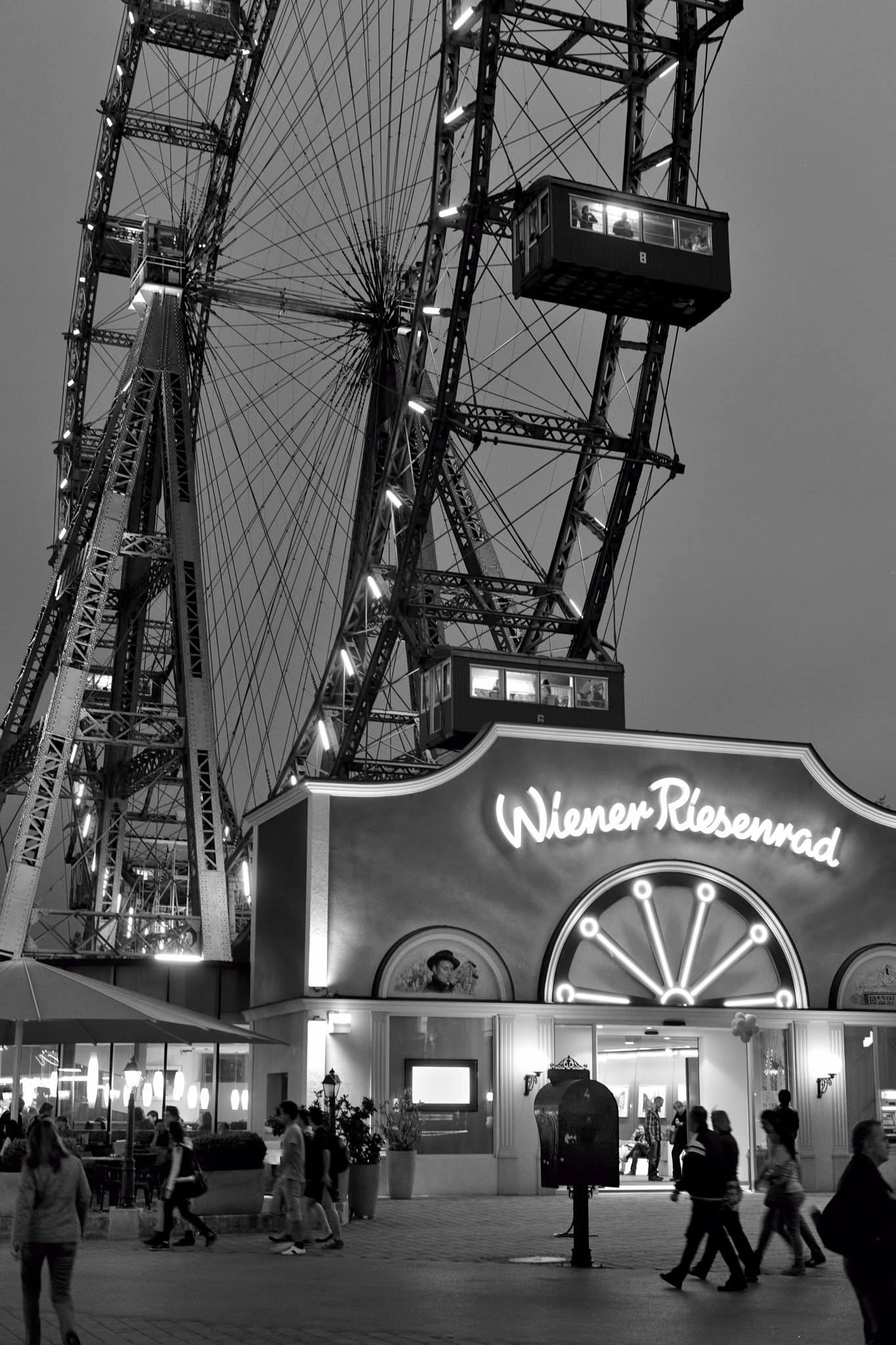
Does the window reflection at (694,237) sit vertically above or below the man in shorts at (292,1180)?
above

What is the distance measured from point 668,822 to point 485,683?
15.3 metres

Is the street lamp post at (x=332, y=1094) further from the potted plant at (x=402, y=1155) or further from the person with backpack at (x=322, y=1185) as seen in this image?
the person with backpack at (x=322, y=1185)

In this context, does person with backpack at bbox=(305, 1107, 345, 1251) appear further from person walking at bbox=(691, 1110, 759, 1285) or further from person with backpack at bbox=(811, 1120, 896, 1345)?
person with backpack at bbox=(811, 1120, 896, 1345)

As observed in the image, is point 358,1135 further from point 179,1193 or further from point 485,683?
point 485,683

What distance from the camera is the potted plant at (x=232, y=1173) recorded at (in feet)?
76.2

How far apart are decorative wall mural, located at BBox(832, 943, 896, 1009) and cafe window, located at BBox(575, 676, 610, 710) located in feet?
53.4

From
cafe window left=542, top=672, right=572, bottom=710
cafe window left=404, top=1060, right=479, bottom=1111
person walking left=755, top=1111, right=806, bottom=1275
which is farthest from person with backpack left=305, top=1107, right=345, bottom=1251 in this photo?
cafe window left=542, top=672, right=572, bottom=710

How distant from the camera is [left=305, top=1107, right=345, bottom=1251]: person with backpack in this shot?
19.9 m

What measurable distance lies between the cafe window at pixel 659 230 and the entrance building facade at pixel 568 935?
1361 centimetres

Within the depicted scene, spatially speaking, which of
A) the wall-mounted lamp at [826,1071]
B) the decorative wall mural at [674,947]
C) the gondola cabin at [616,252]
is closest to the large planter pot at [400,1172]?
the decorative wall mural at [674,947]

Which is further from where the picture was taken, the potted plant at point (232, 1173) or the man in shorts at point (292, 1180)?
the potted plant at point (232, 1173)

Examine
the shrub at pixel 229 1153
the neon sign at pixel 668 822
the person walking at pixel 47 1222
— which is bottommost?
the shrub at pixel 229 1153

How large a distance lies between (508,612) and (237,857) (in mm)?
10899

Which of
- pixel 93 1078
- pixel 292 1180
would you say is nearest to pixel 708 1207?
pixel 292 1180
